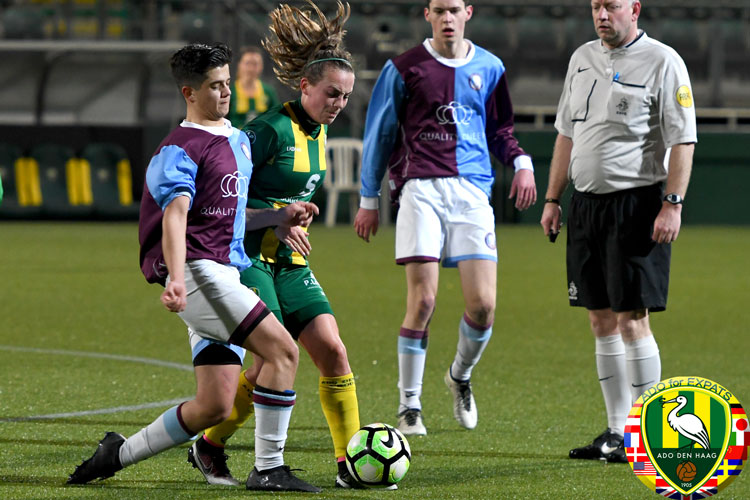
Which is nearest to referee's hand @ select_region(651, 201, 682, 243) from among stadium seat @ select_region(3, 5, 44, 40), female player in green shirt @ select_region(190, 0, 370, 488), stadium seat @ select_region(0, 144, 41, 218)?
female player in green shirt @ select_region(190, 0, 370, 488)

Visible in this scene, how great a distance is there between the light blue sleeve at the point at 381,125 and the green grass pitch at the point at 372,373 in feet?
3.56

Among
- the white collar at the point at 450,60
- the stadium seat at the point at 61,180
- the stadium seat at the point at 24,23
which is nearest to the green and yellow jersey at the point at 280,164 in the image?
the white collar at the point at 450,60

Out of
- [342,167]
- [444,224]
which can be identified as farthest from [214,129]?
[342,167]

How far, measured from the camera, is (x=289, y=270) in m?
4.39

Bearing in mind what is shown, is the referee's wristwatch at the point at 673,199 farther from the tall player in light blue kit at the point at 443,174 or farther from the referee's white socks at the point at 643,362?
the tall player in light blue kit at the point at 443,174

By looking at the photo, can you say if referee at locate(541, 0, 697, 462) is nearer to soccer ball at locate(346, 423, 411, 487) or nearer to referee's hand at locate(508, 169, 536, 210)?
referee's hand at locate(508, 169, 536, 210)

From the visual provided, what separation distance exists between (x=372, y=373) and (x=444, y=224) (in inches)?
59.9

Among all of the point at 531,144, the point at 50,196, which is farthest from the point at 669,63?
the point at 50,196

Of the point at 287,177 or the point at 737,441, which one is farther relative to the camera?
the point at 287,177

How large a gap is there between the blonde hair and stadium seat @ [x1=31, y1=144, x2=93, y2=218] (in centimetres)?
1619

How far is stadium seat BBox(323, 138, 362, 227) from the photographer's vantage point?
19125mm

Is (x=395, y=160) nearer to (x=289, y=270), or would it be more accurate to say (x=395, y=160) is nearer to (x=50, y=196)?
(x=289, y=270)

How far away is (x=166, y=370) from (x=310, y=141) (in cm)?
275

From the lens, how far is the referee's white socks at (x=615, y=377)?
488cm
